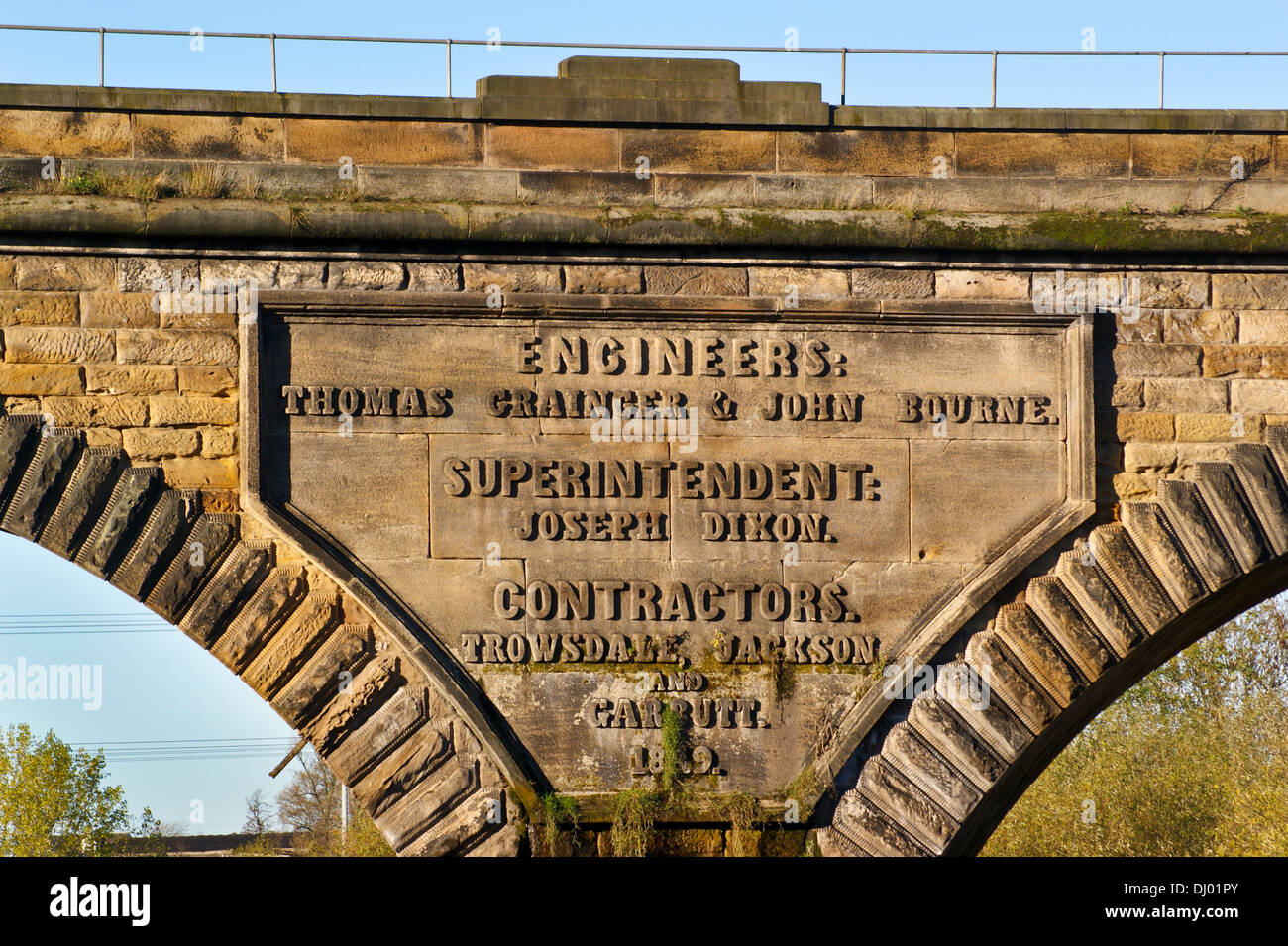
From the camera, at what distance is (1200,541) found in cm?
699

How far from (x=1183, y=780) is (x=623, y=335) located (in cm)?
1658

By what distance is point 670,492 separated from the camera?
6.93 metres

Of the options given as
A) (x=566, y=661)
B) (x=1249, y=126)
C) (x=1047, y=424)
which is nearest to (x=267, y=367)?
(x=566, y=661)

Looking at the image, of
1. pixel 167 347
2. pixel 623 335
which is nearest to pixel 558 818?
pixel 623 335

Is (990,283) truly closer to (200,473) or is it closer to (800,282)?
(800,282)

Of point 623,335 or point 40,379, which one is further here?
point 623,335

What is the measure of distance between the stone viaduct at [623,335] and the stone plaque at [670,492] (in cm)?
3

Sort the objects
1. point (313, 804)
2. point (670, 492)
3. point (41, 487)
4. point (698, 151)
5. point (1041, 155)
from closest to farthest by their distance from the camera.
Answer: point (41, 487)
point (670, 492)
point (698, 151)
point (1041, 155)
point (313, 804)

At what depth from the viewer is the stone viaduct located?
664 centimetres

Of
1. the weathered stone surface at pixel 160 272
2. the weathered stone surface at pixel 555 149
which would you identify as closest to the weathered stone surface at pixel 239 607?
the weathered stone surface at pixel 160 272

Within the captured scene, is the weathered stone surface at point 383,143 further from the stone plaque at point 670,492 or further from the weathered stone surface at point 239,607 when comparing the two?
the weathered stone surface at point 239,607

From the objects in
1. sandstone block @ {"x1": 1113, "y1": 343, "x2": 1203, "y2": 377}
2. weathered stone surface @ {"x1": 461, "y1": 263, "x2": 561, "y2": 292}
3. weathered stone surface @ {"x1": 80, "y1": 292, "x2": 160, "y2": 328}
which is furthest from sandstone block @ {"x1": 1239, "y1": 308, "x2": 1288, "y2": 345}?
weathered stone surface @ {"x1": 80, "y1": 292, "x2": 160, "y2": 328}

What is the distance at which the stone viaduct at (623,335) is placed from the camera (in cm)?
664

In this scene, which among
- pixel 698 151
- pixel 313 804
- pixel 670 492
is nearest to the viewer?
pixel 670 492
